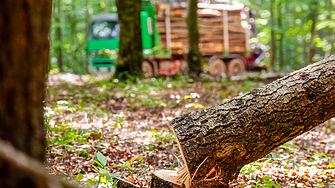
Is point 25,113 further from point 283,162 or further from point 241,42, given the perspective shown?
point 241,42

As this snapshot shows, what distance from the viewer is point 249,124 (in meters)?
2.31

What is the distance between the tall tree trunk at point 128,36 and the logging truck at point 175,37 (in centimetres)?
211

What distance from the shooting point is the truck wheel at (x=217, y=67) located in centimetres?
1255

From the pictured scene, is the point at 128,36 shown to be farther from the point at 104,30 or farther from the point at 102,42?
the point at 104,30

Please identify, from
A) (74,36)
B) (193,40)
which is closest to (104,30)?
(193,40)

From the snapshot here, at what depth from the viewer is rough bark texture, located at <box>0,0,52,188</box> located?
1149 millimetres

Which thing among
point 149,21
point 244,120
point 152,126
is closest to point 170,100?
point 152,126

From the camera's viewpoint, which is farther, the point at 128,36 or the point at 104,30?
the point at 104,30

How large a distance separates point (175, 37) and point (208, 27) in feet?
6.05

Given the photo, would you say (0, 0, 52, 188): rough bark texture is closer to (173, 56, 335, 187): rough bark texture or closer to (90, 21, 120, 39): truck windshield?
(173, 56, 335, 187): rough bark texture

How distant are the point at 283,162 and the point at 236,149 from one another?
56.5 inches

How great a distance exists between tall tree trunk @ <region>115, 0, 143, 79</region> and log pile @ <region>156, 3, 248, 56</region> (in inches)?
114

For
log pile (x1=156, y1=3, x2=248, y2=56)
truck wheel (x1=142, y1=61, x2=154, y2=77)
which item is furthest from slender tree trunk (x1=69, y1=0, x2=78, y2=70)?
log pile (x1=156, y1=3, x2=248, y2=56)

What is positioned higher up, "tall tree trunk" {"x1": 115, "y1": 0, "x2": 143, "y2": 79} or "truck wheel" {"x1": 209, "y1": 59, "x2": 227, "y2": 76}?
"tall tree trunk" {"x1": 115, "y1": 0, "x2": 143, "y2": 79}
